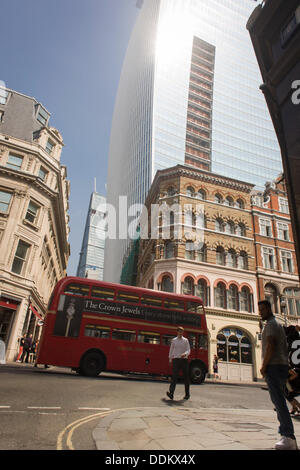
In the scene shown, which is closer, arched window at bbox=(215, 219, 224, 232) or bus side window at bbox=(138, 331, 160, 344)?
bus side window at bbox=(138, 331, 160, 344)

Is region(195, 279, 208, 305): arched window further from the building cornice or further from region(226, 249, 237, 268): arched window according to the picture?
the building cornice

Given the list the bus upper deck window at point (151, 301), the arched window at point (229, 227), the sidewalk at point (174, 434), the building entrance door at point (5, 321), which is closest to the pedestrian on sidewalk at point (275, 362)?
the sidewalk at point (174, 434)

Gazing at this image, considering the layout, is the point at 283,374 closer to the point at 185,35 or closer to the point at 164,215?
the point at 164,215

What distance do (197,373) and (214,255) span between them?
1558 cm

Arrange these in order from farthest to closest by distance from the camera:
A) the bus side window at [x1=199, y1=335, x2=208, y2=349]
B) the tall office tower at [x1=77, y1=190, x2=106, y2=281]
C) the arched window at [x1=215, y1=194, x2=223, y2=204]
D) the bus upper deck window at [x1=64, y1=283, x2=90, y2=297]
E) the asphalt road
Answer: the tall office tower at [x1=77, y1=190, x2=106, y2=281] → the arched window at [x1=215, y1=194, x2=223, y2=204] → the bus side window at [x1=199, y1=335, x2=208, y2=349] → the bus upper deck window at [x1=64, y1=283, x2=90, y2=297] → the asphalt road

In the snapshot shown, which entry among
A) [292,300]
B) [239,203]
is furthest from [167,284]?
[292,300]

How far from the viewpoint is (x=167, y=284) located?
1089 inches

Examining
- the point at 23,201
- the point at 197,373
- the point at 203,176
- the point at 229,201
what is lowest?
the point at 197,373

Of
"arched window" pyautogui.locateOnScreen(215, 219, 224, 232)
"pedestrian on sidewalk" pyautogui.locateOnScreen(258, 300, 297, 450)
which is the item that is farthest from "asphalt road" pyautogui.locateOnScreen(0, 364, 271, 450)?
"arched window" pyautogui.locateOnScreen(215, 219, 224, 232)

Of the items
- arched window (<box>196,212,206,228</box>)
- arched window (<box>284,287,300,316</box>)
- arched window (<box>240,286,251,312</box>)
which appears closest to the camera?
arched window (<box>240,286,251,312</box>)

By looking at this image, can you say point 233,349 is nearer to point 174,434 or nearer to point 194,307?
point 194,307

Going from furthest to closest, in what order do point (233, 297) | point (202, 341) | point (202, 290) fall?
point (233, 297)
point (202, 290)
point (202, 341)

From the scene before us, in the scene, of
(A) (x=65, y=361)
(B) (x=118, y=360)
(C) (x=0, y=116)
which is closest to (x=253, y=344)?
(B) (x=118, y=360)

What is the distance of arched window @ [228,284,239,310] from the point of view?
92.9ft
